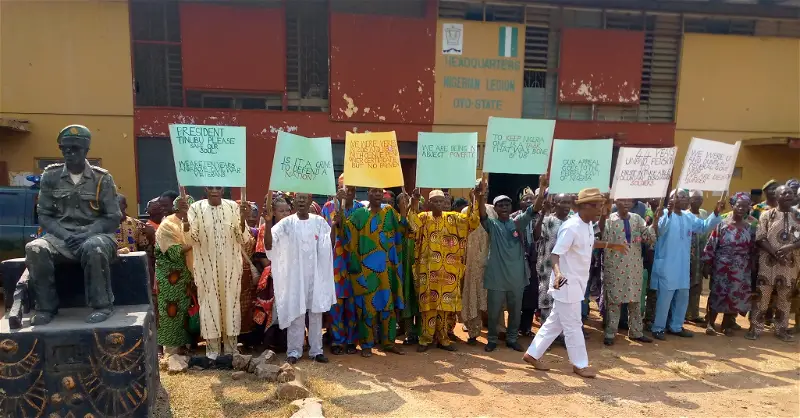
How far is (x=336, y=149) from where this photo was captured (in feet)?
A: 36.0

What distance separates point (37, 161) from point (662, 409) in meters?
12.5

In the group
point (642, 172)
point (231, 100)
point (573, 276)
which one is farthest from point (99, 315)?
point (231, 100)

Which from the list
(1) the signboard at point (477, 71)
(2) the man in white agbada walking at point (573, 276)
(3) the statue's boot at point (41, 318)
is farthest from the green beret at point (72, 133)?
(1) the signboard at point (477, 71)

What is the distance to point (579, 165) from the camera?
486cm

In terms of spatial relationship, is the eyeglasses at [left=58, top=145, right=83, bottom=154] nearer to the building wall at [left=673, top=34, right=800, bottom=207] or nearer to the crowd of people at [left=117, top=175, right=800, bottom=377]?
the crowd of people at [left=117, top=175, right=800, bottom=377]

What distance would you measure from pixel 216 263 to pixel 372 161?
1828 mm

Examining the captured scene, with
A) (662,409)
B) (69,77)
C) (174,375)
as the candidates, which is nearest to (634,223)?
(662,409)

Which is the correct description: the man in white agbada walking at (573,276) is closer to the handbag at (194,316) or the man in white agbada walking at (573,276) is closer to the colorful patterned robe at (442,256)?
the colorful patterned robe at (442,256)

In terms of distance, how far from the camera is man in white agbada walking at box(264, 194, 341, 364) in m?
4.51

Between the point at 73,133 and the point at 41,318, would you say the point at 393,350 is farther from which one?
the point at 73,133

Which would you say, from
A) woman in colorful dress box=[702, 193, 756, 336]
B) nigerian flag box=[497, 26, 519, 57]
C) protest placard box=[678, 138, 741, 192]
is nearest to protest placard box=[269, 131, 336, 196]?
protest placard box=[678, 138, 741, 192]

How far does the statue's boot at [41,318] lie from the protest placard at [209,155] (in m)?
1.43

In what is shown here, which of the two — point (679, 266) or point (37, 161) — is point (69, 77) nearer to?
point (37, 161)

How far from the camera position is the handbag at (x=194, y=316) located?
464 centimetres
